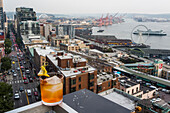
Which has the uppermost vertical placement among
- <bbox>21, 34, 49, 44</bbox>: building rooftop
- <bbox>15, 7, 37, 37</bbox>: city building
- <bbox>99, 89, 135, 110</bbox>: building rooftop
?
<bbox>15, 7, 37, 37</bbox>: city building

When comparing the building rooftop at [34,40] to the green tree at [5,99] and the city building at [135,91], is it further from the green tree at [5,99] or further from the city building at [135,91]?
the city building at [135,91]

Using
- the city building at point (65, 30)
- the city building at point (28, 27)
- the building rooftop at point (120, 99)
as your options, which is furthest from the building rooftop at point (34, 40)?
the building rooftop at point (120, 99)

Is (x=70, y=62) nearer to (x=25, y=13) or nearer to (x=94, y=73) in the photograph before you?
(x=94, y=73)

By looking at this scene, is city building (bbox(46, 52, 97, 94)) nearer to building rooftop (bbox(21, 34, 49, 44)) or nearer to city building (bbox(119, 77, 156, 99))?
city building (bbox(119, 77, 156, 99))

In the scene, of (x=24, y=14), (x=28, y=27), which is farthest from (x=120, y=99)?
(x=24, y=14)

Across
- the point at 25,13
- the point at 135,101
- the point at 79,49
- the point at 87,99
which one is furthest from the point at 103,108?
the point at 25,13

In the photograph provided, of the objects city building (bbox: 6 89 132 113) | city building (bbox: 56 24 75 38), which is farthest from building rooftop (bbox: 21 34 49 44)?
city building (bbox: 6 89 132 113)

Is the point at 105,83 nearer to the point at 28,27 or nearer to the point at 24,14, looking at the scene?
the point at 28,27
